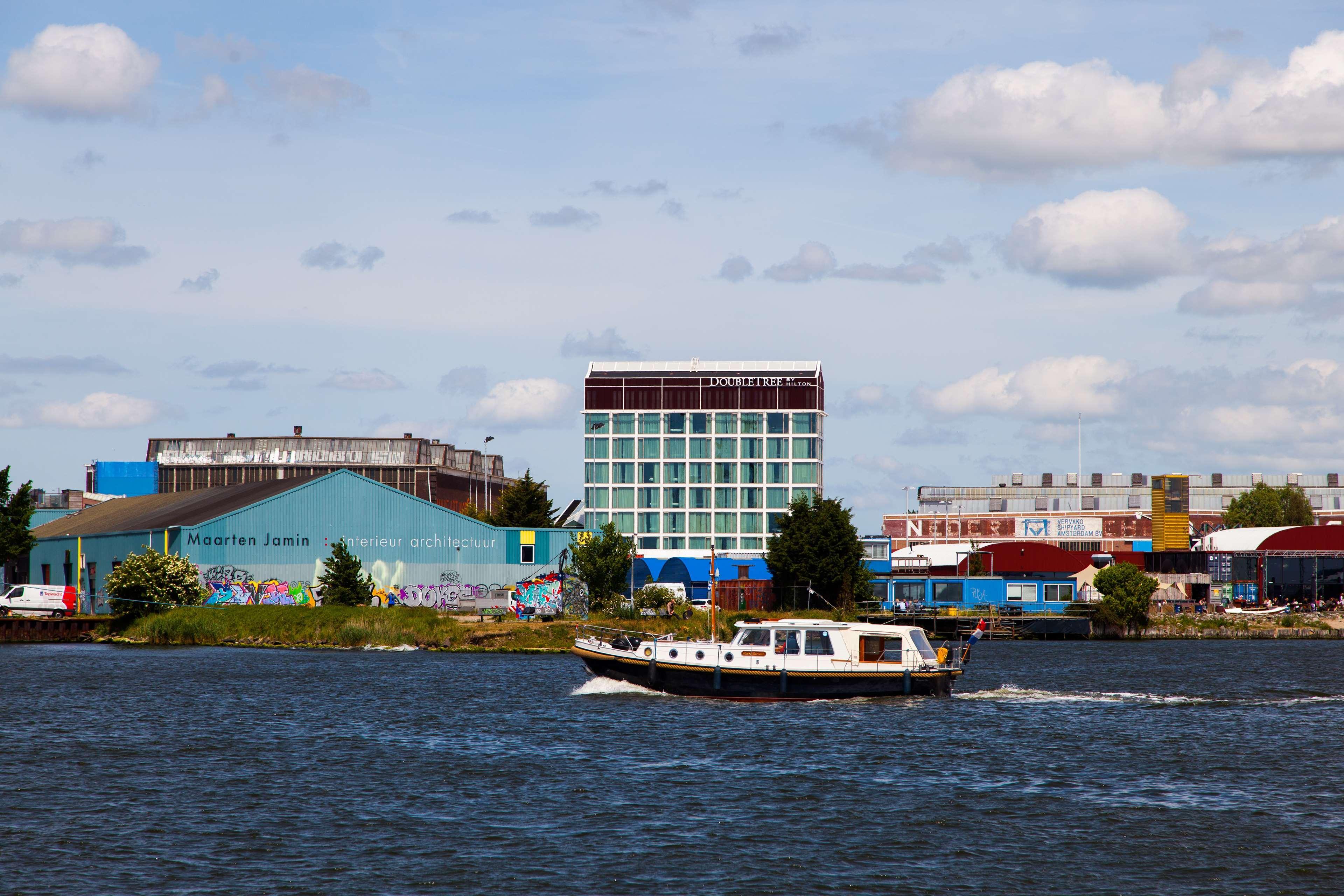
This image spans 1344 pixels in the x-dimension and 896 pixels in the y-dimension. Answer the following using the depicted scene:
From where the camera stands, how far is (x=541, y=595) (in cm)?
11162

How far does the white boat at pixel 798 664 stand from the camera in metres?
60.9

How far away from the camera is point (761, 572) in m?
136

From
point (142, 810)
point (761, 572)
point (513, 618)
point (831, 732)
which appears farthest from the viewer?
point (761, 572)

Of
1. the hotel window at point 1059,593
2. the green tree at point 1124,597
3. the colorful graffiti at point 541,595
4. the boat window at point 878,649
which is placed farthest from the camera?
the hotel window at point 1059,593

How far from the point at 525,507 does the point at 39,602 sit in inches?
2241

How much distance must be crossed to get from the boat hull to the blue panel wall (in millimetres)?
149108

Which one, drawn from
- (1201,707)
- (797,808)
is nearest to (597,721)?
(797,808)

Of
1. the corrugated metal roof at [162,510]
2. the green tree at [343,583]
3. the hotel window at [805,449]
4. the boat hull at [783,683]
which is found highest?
the hotel window at [805,449]

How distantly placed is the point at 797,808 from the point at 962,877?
8129 mm

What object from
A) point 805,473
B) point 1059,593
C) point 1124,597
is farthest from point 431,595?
point 805,473

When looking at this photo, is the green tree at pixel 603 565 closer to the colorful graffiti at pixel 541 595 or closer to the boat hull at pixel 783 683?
the colorful graffiti at pixel 541 595

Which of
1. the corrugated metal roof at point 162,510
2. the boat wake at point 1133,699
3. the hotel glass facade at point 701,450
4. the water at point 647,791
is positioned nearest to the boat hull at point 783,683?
A: the water at point 647,791

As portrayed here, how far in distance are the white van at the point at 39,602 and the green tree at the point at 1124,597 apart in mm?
89392

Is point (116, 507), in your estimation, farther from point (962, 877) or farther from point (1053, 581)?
point (962, 877)
